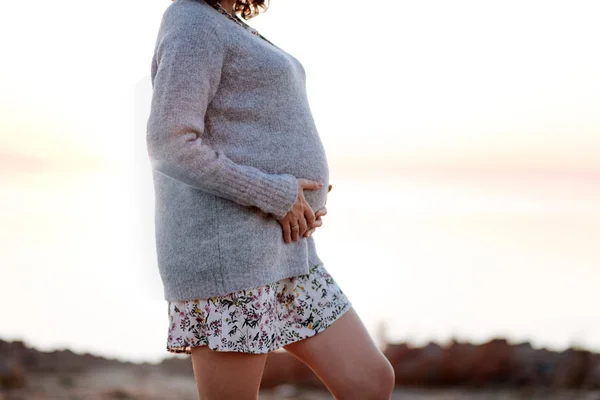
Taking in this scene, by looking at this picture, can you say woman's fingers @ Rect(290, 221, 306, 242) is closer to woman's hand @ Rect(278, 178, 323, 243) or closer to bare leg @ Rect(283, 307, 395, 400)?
woman's hand @ Rect(278, 178, 323, 243)

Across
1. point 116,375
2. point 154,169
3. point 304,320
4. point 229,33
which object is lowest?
point 116,375

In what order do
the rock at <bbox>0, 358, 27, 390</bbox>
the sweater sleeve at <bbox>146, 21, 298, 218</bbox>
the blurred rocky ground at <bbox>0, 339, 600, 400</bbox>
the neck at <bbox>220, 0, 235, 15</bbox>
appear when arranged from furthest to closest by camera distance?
1. the blurred rocky ground at <bbox>0, 339, 600, 400</bbox>
2. the rock at <bbox>0, 358, 27, 390</bbox>
3. the neck at <bbox>220, 0, 235, 15</bbox>
4. the sweater sleeve at <bbox>146, 21, 298, 218</bbox>

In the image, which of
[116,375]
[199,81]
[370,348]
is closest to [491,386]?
[116,375]

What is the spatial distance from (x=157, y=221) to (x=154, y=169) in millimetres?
134

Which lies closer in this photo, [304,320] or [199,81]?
[199,81]

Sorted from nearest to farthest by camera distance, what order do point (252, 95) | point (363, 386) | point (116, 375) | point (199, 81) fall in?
point (199, 81) → point (252, 95) → point (363, 386) → point (116, 375)

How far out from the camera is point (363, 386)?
1639 mm

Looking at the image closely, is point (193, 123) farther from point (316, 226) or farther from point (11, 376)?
point (11, 376)

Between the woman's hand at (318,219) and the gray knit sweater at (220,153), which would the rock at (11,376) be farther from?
the woman's hand at (318,219)

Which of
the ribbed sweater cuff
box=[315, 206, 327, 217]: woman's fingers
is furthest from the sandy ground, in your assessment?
the ribbed sweater cuff

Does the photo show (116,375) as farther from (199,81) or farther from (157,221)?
(199,81)

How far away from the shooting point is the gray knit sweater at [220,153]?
4.65 ft

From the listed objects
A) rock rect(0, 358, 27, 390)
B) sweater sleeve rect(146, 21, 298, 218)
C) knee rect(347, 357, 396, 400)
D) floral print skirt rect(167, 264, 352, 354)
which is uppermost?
sweater sleeve rect(146, 21, 298, 218)

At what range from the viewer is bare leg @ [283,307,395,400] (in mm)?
1638
